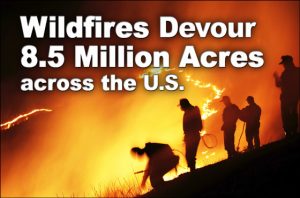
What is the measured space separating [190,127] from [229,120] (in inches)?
93.5

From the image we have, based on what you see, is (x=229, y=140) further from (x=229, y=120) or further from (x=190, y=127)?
(x=190, y=127)

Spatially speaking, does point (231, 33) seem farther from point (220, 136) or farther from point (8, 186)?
point (8, 186)

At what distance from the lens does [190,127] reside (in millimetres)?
21047

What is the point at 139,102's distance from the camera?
78625 mm

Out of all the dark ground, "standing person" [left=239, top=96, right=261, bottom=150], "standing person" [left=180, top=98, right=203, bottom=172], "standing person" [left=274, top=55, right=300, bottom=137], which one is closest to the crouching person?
the dark ground

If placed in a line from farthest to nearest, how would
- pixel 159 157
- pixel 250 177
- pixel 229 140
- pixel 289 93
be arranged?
pixel 229 140 → pixel 289 93 → pixel 159 157 → pixel 250 177

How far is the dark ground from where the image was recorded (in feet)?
51.8

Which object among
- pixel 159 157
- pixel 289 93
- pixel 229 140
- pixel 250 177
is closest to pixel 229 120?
pixel 229 140

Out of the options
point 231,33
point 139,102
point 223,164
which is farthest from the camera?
point 139,102

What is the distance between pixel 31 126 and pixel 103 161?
1650 cm

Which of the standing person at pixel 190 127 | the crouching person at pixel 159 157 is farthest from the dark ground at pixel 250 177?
the standing person at pixel 190 127

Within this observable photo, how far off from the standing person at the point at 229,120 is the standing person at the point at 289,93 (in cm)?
217

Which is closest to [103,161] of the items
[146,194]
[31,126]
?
[31,126]

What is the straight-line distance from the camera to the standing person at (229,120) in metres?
23.0
